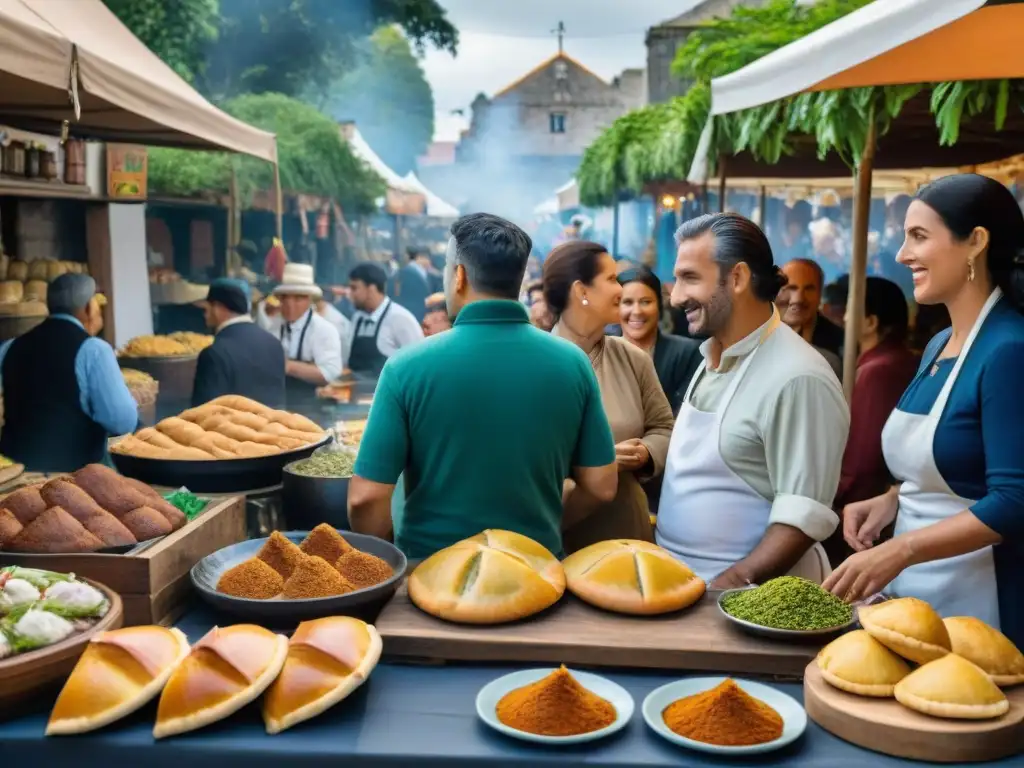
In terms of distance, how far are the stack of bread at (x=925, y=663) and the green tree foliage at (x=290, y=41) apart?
20.4m

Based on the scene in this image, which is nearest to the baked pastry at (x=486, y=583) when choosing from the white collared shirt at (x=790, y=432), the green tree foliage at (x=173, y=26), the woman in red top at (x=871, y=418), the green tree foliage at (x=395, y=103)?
the white collared shirt at (x=790, y=432)

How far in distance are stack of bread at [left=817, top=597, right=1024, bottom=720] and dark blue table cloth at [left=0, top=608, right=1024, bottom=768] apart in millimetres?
100

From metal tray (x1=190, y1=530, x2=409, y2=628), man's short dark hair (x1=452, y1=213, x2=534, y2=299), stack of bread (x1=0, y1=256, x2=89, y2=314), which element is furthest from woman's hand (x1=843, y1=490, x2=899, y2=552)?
stack of bread (x1=0, y1=256, x2=89, y2=314)

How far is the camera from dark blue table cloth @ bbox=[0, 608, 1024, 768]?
1.54m

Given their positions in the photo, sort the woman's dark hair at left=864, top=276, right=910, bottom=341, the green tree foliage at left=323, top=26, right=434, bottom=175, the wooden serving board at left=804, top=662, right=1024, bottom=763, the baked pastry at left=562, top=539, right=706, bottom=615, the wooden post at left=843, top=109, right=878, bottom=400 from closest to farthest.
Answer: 1. the wooden serving board at left=804, top=662, right=1024, bottom=763
2. the baked pastry at left=562, top=539, right=706, bottom=615
3. the woman's dark hair at left=864, top=276, right=910, bottom=341
4. the wooden post at left=843, top=109, right=878, bottom=400
5. the green tree foliage at left=323, top=26, right=434, bottom=175

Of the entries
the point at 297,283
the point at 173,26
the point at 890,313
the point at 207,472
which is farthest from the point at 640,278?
the point at 173,26

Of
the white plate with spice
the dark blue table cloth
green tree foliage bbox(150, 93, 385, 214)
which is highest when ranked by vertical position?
green tree foliage bbox(150, 93, 385, 214)

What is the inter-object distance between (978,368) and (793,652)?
0.80 metres

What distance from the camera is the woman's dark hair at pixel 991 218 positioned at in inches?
84.0

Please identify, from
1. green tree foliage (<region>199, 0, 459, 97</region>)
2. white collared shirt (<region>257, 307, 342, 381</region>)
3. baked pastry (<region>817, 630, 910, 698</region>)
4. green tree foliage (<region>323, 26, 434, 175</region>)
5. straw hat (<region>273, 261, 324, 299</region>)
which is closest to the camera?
baked pastry (<region>817, 630, 910, 698</region>)

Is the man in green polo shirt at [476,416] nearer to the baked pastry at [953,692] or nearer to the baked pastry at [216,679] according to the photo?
the baked pastry at [216,679]

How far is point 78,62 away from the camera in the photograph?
358 cm

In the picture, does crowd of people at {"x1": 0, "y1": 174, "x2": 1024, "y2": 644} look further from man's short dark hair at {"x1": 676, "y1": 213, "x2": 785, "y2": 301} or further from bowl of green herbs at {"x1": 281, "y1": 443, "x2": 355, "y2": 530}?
bowl of green herbs at {"x1": 281, "y1": 443, "x2": 355, "y2": 530}

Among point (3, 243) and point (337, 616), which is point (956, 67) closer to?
point (337, 616)
